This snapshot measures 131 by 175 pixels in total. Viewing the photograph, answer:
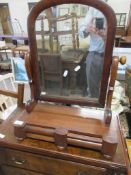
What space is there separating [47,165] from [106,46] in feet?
1.82

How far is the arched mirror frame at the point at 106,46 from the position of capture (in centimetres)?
61

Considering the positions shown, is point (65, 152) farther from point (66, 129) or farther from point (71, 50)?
point (71, 50)

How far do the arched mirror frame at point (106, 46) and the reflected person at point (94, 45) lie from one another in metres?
0.02

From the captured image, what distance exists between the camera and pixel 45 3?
0.65 metres

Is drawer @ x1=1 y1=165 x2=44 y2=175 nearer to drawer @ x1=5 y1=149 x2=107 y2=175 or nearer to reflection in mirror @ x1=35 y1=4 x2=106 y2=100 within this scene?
drawer @ x1=5 y1=149 x2=107 y2=175

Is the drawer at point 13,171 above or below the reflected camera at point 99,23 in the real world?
below

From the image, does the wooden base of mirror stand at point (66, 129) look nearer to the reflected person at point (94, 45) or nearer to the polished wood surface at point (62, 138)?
the polished wood surface at point (62, 138)

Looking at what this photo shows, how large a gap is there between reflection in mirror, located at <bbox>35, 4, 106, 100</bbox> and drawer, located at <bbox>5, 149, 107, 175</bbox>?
30 cm

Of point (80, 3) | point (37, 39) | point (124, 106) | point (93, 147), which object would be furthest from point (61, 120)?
point (124, 106)

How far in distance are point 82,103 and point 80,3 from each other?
1.43 ft

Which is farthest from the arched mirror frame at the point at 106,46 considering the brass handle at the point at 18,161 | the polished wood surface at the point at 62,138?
the brass handle at the point at 18,161

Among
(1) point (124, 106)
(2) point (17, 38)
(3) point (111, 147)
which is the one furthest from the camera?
(2) point (17, 38)

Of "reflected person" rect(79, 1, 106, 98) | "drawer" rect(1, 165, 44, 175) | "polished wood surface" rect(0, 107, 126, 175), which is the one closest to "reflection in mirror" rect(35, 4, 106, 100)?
"reflected person" rect(79, 1, 106, 98)

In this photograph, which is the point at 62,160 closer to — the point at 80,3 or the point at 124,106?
the point at 80,3
